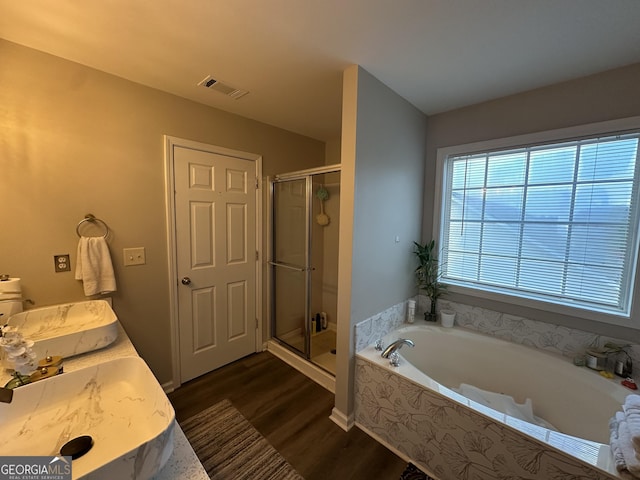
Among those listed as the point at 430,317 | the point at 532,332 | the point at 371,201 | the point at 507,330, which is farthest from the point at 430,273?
the point at 371,201

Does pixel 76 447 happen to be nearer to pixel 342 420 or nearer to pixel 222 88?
pixel 342 420

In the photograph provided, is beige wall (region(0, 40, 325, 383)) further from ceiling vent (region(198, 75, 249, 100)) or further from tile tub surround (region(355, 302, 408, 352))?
tile tub surround (region(355, 302, 408, 352))

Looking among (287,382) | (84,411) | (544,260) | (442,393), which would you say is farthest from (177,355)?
(544,260)

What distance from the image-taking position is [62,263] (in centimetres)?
157

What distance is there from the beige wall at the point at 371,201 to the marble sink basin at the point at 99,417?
1170mm

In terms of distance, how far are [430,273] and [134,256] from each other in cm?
243

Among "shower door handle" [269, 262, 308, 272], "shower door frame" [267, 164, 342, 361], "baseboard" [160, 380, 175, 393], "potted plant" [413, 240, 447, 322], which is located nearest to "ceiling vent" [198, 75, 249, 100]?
"shower door frame" [267, 164, 342, 361]

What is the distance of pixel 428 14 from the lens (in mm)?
1176

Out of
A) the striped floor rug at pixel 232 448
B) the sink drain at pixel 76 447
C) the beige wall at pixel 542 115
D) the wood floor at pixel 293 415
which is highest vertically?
the beige wall at pixel 542 115

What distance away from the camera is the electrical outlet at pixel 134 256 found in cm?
181

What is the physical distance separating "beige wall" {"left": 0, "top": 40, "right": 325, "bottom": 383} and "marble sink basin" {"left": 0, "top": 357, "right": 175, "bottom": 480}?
2.99 feet

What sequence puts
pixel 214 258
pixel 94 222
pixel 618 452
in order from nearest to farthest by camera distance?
1. pixel 618 452
2. pixel 94 222
3. pixel 214 258

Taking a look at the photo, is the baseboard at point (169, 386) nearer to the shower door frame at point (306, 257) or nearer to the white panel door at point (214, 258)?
the white panel door at point (214, 258)
